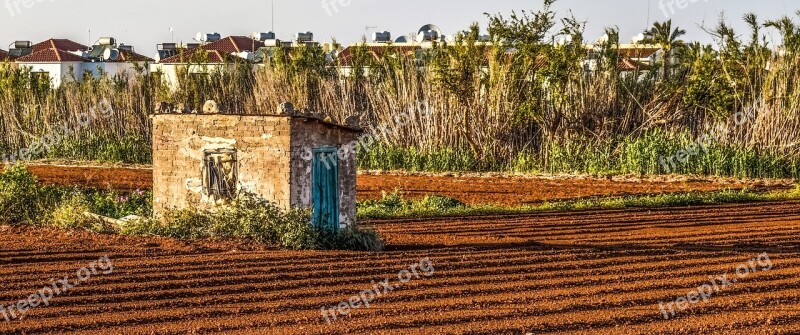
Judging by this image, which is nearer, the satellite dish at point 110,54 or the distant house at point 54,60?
the satellite dish at point 110,54

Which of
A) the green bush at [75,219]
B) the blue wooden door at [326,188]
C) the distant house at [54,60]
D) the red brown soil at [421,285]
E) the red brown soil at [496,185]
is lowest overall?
the red brown soil at [496,185]

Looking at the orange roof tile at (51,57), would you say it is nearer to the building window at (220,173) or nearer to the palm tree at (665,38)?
the palm tree at (665,38)

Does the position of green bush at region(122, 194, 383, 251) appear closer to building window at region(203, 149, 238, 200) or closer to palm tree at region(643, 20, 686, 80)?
building window at region(203, 149, 238, 200)

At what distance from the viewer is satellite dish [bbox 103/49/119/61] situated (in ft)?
171

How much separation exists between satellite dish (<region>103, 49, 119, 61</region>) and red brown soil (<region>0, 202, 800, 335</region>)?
38.5 metres

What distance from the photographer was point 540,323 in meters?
9.37

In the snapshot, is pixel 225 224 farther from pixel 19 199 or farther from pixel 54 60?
pixel 54 60

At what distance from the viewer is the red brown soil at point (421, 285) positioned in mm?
9328

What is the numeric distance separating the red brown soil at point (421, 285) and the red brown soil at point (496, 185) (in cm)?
589

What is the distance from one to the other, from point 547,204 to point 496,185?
11.9 feet

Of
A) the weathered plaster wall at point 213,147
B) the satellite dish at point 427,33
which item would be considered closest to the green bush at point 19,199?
the weathered plaster wall at point 213,147

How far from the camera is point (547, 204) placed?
63.9ft

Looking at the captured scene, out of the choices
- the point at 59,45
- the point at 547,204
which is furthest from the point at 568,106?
the point at 59,45

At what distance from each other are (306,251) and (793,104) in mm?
13294
